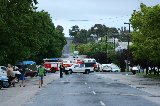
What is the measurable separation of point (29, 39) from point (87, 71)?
101ft

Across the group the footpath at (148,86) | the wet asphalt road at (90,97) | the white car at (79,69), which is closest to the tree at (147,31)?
the footpath at (148,86)

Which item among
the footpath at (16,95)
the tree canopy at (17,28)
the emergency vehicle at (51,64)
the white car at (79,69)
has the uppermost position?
the tree canopy at (17,28)

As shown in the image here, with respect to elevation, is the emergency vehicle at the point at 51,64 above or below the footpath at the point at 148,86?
above

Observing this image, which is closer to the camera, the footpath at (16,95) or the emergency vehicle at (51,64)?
the footpath at (16,95)

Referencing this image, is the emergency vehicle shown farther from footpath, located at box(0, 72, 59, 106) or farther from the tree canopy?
footpath, located at box(0, 72, 59, 106)

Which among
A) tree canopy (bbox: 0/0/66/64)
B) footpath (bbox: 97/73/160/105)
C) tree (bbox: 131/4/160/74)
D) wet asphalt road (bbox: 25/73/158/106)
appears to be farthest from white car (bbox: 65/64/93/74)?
wet asphalt road (bbox: 25/73/158/106)

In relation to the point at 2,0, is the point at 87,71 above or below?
below

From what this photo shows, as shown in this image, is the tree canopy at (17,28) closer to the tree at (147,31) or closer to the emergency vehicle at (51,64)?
the tree at (147,31)

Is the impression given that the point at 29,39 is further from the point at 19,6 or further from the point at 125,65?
the point at 125,65

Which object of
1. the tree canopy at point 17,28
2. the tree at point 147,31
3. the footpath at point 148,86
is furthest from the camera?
the tree at point 147,31

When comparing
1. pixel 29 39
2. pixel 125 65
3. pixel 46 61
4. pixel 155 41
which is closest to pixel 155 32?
pixel 155 41

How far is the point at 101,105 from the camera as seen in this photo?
22.2 m

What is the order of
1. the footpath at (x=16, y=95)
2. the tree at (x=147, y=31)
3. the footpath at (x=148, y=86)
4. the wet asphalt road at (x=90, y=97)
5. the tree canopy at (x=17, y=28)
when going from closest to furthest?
the wet asphalt road at (x=90, y=97), the footpath at (x=16, y=95), the footpath at (x=148, y=86), the tree canopy at (x=17, y=28), the tree at (x=147, y=31)

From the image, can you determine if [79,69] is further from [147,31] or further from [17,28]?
[17,28]
